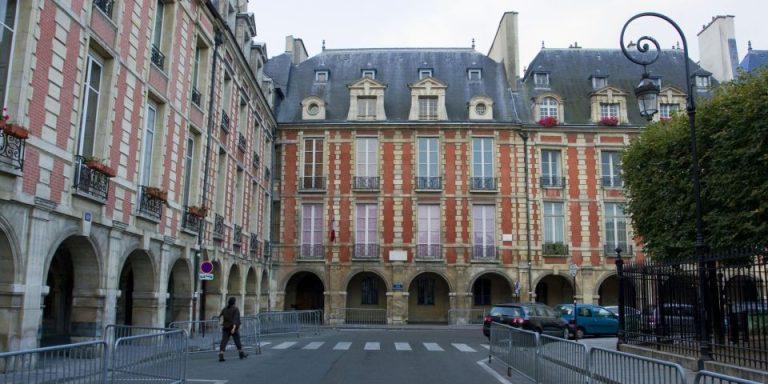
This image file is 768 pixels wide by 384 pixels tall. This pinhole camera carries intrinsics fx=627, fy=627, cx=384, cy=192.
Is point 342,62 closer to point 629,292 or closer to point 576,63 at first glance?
point 576,63

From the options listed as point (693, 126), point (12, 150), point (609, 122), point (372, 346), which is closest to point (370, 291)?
point (609, 122)

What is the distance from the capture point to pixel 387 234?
30.4 meters

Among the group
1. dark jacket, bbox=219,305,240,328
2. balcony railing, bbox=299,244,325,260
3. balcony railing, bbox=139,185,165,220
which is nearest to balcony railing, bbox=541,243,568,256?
balcony railing, bbox=299,244,325,260

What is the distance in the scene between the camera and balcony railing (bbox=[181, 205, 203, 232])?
55.5ft

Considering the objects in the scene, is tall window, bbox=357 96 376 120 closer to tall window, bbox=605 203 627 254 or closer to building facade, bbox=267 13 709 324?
building facade, bbox=267 13 709 324

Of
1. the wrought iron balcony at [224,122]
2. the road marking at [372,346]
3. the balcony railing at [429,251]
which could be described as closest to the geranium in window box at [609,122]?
the balcony railing at [429,251]

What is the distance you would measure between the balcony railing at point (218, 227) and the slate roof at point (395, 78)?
12230mm

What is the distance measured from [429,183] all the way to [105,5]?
2015cm

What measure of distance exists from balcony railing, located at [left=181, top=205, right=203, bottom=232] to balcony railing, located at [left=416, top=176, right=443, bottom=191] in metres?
14.6

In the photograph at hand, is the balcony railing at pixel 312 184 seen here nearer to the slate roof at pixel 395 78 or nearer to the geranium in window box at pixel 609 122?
the slate roof at pixel 395 78

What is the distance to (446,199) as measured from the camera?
100 ft

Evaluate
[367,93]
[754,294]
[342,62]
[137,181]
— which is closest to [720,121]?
[754,294]

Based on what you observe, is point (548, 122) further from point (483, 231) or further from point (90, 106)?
point (90, 106)

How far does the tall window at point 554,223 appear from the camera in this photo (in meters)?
30.6
